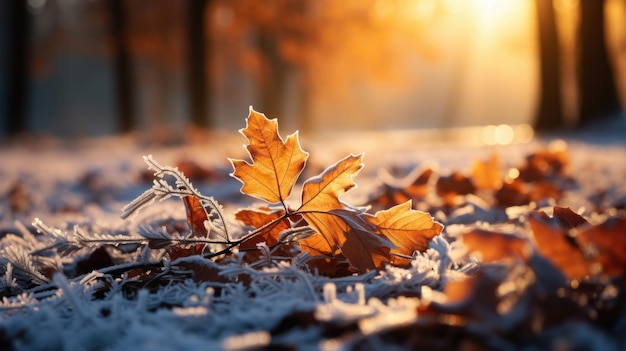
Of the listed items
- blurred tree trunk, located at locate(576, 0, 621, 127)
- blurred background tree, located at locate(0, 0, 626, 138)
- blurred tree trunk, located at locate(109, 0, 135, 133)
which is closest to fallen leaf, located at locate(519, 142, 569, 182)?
blurred background tree, located at locate(0, 0, 626, 138)

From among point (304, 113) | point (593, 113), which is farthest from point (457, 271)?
point (304, 113)

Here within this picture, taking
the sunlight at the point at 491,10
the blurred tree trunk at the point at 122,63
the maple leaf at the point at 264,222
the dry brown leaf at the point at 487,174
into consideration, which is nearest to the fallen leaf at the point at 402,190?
the dry brown leaf at the point at 487,174

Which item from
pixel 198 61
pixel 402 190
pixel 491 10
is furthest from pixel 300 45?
pixel 402 190

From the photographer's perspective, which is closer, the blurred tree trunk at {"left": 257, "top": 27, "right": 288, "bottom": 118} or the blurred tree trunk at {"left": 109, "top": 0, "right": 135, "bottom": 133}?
the blurred tree trunk at {"left": 109, "top": 0, "right": 135, "bottom": 133}

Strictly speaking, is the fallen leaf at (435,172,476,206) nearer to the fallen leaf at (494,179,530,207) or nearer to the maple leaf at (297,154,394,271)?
the fallen leaf at (494,179,530,207)

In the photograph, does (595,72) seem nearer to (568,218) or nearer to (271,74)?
(568,218)
